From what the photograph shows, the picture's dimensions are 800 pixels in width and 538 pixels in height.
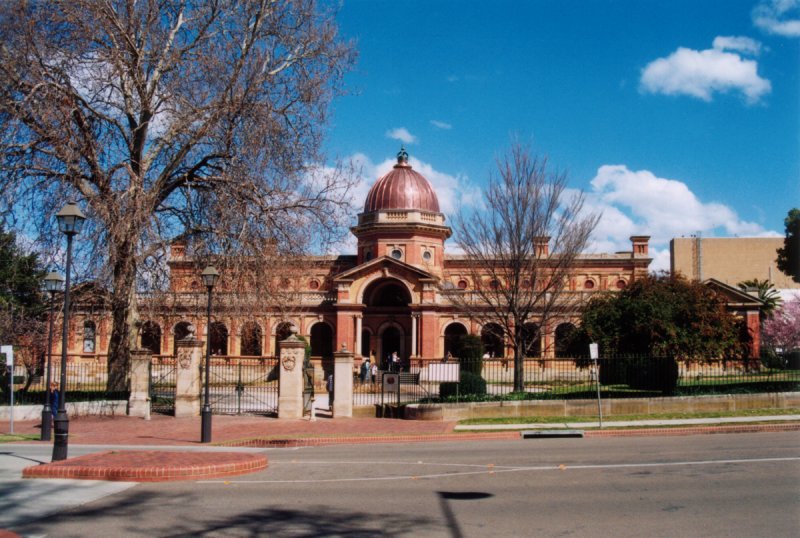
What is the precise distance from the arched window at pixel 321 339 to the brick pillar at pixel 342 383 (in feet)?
112

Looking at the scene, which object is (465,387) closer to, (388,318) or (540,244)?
(540,244)

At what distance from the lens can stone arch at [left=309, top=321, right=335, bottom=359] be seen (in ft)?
196

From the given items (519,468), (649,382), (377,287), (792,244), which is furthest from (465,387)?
(792,244)

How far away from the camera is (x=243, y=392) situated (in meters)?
34.2

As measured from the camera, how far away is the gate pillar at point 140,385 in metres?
25.4

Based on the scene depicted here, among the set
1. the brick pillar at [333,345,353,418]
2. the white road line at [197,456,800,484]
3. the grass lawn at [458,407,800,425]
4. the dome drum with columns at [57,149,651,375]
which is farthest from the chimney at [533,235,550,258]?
the dome drum with columns at [57,149,651,375]

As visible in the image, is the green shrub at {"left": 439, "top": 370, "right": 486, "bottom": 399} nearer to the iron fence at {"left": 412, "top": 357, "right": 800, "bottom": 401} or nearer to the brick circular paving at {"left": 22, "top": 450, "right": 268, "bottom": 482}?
the iron fence at {"left": 412, "top": 357, "right": 800, "bottom": 401}

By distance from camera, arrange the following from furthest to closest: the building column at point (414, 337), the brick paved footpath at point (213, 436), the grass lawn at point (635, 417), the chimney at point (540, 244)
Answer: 1. the building column at point (414, 337)
2. the chimney at point (540, 244)
3. the grass lawn at point (635, 417)
4. the brick paved footpath at point (213, 436)

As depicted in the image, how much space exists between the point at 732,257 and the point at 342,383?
87.7 meters

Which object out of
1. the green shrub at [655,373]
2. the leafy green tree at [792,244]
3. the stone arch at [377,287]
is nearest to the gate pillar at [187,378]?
the green shrub at [655,373]

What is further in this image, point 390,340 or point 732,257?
point 732,257

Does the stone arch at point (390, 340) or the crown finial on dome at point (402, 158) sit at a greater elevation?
the crown finial on dome at point (402, 158)

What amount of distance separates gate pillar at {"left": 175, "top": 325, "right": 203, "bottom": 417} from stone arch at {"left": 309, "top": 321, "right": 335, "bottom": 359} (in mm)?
33619

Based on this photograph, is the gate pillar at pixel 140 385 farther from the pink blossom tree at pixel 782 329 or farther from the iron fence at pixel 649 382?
the pink blossom tree at pixel 782 329
